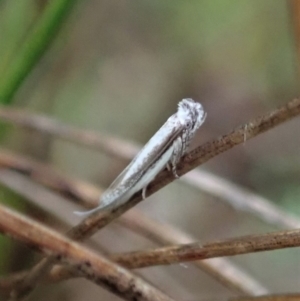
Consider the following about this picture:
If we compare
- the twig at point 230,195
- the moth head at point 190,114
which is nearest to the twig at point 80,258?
the moth head at point 190,114

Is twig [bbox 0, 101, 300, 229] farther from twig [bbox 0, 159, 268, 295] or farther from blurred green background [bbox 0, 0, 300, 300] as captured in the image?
blurred green background [bbox 0, 0, 300, 300]

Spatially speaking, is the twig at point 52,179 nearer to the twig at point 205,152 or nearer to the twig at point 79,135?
the twig at point 79,135

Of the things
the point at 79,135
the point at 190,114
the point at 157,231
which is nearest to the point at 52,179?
the point at 79,135

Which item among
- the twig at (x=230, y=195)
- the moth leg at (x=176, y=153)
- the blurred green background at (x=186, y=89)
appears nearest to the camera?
the moth leg at (x=176, y=153)

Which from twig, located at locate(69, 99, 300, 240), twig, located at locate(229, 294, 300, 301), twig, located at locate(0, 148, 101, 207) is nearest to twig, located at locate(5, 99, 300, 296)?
twig, located at locate(69, 99, 300, 240)

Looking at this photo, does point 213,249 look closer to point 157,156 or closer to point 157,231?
point 157,156

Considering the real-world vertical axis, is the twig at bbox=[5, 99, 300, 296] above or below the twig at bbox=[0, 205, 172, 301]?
above

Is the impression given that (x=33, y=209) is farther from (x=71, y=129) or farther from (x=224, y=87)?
(x=224, y=87)

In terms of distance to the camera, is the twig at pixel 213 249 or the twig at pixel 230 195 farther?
the twig at pixel 230 195

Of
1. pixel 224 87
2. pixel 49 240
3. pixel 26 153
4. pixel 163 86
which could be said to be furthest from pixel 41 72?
pixel 49 240
